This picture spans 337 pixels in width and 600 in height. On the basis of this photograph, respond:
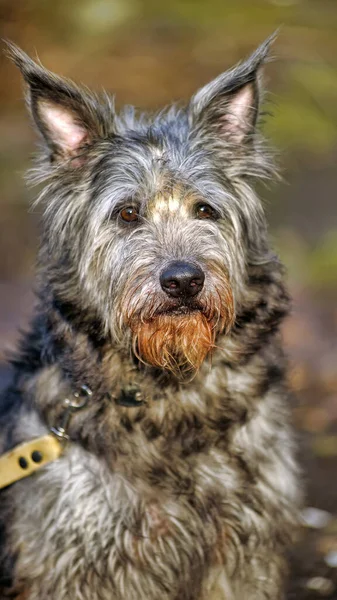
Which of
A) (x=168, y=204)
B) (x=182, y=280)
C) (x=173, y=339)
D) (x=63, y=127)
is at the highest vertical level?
(x=63, y=127)

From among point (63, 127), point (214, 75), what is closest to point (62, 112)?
point (63, 127)

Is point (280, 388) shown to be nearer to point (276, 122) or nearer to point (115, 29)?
point (276, 122)

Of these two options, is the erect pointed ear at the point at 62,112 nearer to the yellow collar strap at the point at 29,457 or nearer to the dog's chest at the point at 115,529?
the yellow collar strap at the point at 29,457

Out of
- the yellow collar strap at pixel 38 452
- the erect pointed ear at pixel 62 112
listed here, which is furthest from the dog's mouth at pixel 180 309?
the erect pointed ear at pixel 62 112

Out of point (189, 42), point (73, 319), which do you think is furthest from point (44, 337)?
point (189, 42)

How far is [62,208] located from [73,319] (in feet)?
1.73

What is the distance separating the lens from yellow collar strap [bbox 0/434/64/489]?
4.71 m

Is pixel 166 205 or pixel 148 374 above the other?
pixel 166 205

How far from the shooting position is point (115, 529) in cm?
462

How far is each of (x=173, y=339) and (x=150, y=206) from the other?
0.65 m

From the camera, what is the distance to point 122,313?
4410mm

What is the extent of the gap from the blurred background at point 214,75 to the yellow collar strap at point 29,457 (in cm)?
420

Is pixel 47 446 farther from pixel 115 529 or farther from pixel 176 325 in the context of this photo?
pixel 176 325

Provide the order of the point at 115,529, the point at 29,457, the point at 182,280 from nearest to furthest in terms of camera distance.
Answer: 1. the point at 182,280
2. the point at 115,529
3. the point at 29,457
